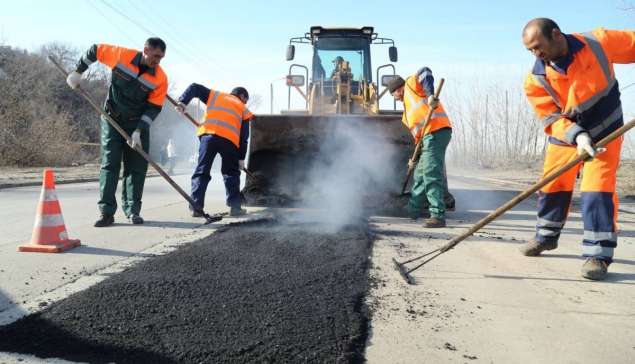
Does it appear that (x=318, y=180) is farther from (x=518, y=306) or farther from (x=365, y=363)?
(x=365, y=363)

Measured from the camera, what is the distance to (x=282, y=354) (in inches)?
69.4

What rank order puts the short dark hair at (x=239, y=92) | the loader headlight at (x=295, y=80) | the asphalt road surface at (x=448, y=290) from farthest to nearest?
the loader headlight at (x=295, y=80) → the short dark hair at (x=239, y=92) → the asphalt road surface at (x=448, y=290)

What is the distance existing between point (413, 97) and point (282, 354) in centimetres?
387

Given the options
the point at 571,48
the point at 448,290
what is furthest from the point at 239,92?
the point at 448,290

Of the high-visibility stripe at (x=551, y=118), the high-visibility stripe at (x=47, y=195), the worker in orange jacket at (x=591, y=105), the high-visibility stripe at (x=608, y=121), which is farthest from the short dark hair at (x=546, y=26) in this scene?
the high-visibility stripe at (x=47, y=195)

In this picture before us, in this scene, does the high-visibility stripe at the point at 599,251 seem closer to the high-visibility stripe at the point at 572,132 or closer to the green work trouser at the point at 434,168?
the high-visibility stripe at the point at 572,132

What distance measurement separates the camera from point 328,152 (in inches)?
251

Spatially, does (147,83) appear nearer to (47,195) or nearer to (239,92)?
(239,92)

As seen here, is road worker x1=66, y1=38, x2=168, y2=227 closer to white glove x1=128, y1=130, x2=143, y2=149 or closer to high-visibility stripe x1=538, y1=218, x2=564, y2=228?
white glove x1=128, y1=130, x2=143, y2=149

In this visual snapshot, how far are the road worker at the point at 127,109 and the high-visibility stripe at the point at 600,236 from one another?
396cm

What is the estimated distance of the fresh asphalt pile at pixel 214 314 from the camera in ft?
5.83

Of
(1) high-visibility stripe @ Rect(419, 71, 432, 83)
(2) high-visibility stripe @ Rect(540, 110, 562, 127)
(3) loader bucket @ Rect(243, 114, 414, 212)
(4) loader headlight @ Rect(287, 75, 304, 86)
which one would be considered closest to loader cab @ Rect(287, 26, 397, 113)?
(4) loader headlight @ Rect(287, 75, 304, 86)

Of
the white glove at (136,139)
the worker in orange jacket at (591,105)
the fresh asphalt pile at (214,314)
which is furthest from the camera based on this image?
the white glove at (136,139)

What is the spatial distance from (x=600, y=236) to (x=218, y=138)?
153 inches
